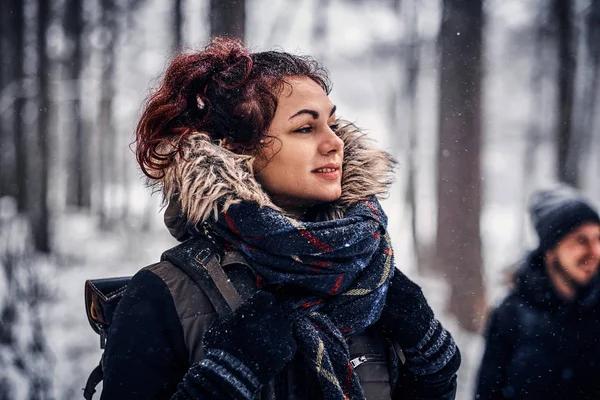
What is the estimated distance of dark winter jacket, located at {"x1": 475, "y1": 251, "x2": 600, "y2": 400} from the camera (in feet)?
8.59

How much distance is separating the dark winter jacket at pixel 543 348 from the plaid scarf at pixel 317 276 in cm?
157

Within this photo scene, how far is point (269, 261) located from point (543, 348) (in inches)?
79.3

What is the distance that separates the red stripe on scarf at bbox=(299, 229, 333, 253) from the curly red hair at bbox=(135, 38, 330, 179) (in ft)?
1.20

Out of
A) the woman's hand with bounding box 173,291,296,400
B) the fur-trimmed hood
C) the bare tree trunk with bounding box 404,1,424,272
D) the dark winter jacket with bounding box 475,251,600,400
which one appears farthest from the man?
the bare tree trunk with bounding box 404,1,424,272

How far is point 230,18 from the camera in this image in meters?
4.57

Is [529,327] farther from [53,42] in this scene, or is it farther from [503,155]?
[503,155]

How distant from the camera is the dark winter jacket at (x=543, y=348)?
2.62 m

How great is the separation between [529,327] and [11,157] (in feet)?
58.0

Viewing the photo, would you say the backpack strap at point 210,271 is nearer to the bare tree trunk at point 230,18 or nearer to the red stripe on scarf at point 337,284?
the red stripe on scarf at point 337,284

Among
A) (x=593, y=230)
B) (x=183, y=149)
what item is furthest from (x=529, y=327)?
(x=183, y=149)

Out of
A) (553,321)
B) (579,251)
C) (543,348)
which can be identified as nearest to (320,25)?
(579,251)

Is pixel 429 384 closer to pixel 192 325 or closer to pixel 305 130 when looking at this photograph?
pixel 192 325

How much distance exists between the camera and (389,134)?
1684cm

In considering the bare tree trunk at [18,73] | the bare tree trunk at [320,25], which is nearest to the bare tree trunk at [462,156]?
the bare tree trunk at [320,25]
